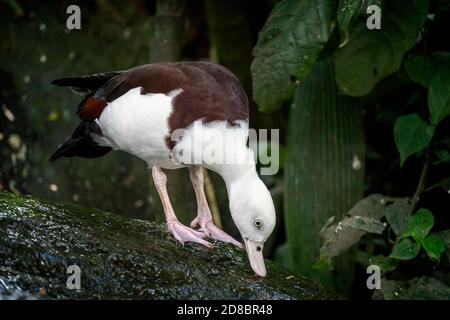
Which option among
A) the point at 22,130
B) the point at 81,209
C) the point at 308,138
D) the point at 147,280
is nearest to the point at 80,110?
the point at 81,209

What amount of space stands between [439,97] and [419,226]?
60 cm

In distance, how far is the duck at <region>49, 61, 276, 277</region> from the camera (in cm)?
295

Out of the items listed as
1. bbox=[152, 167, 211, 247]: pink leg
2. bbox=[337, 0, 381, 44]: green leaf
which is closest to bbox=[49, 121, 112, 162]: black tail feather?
bbox=[152, 167, 211, 247]: pink leg

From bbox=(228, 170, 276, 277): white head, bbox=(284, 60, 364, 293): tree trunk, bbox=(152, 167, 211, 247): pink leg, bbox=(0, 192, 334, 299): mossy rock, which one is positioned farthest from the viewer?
bbox=(284, 60, 364, 293): tree trunk

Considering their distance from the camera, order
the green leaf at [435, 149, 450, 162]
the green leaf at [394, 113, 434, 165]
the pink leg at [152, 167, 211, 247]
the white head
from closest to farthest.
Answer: the white head < the pink leg at [152, 167, 211, 247] < the green leaf at [394, 113, 434, 165] < the green leaf at [435, 149, 450, 162]

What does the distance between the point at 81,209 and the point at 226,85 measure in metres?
0.77

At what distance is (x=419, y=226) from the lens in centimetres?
321

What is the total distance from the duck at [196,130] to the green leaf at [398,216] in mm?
722

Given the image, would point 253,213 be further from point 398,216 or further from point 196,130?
point 398,216

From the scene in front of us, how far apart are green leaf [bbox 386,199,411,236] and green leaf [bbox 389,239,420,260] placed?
23cm

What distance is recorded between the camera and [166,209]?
10.5 feet

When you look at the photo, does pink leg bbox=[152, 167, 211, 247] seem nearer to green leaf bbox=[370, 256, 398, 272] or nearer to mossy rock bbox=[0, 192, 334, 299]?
mossy rock bbox=[0, 192, 334, 299]

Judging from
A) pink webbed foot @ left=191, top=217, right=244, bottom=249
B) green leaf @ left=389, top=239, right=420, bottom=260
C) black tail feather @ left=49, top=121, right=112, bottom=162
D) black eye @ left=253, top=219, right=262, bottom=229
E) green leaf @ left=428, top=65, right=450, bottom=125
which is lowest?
green leaf @ left=389, top=239, right=420, bottom=260

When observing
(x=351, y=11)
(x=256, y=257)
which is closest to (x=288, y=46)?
(x=351, y=11)
